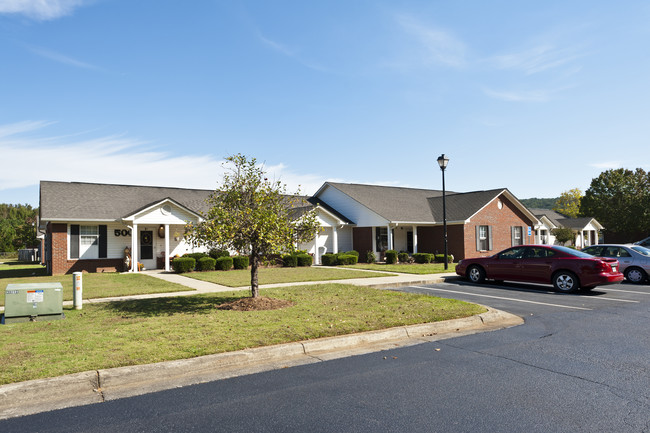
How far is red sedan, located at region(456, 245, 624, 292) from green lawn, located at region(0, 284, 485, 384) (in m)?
4.80

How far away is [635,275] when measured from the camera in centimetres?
1599

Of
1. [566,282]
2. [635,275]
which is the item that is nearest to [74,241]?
[566,282]

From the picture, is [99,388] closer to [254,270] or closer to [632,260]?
[254,270]

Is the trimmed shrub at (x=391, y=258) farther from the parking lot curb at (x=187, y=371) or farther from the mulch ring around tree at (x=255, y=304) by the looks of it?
the parking lot curb at (x=187, y=371)

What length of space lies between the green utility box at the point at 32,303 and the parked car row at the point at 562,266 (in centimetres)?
1287

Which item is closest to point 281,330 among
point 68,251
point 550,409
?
point 550,409

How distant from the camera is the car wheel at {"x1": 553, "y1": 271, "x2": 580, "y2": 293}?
13258mm

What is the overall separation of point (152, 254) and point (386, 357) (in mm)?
20508

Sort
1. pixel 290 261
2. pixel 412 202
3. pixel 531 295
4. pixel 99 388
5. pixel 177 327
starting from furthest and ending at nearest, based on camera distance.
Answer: pixel 412 202 < pixel 290 261 < pixel 531 295 < pixel 177 327 < pixel 99 388

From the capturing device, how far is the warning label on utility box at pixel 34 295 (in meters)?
8.74

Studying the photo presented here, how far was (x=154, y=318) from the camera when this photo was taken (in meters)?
8.96

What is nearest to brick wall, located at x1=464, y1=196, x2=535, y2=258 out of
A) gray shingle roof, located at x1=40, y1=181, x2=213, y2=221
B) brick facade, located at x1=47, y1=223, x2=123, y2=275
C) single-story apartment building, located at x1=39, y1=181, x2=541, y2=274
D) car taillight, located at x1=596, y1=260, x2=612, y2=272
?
single-story apartment building, located at x1=39, y1=181, x2=541, y2=274

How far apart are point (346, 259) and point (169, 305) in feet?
54.3

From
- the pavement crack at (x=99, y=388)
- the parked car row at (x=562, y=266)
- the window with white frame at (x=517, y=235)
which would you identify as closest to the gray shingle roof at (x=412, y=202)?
the window with white frame at (x=517, y=235)
